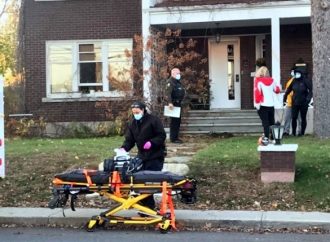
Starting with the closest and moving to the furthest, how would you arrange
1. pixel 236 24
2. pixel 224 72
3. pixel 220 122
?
pixel 220 122, pixel 236 24, pixel 224 72

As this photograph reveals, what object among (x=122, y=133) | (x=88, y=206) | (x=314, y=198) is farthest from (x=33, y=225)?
(x=122, y=133)

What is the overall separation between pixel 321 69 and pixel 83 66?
9121mm

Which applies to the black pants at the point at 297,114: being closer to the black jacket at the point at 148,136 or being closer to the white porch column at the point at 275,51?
the white porch column at the point at 275,51

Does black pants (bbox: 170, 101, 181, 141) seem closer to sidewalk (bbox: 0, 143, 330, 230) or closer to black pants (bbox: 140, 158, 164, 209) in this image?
sidewalk (bbox: 0, 143, 330, 230)

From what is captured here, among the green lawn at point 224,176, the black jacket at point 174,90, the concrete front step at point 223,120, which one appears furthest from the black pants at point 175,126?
the concrete front step at point 223,120

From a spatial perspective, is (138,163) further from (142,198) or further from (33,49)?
(33,49)

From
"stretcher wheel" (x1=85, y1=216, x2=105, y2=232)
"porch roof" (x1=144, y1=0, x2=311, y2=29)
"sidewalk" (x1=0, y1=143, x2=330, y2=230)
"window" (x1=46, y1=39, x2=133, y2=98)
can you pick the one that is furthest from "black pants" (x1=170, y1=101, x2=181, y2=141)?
"stretcher wheel" (x1=85, y1=216, x2=105, y2=232)

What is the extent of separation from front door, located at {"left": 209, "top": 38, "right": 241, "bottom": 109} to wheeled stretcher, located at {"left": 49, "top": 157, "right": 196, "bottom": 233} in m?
12.5

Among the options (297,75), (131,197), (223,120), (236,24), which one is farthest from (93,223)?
(236,24)

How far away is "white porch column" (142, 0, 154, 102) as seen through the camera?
56.9 ft

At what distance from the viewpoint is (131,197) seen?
867 centimetres

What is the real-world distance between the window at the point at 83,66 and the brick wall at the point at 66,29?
0.74ft

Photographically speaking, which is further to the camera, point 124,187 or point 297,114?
point 297,114

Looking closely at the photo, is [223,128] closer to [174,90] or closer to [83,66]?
[174,90]
